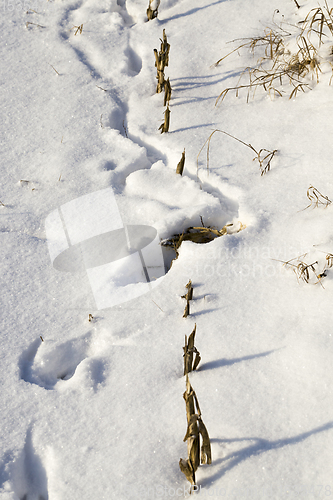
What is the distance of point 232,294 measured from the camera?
150cm

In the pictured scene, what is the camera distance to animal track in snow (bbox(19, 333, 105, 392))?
135cm

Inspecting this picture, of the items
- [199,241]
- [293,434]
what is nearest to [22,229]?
[199,241]

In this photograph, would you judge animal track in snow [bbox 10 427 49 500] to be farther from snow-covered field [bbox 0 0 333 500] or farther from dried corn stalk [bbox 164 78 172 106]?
dried corn stalk [bbox 164 78 172 106]

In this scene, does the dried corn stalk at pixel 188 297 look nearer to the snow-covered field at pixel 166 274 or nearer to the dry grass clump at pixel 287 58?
the snow-covered field at pixel 166 274

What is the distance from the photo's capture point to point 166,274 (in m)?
1.61

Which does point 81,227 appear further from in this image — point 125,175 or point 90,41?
point 90,41

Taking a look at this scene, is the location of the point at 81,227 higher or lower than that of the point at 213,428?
higher

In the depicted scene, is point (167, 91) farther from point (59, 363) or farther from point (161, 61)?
point (59, 363)

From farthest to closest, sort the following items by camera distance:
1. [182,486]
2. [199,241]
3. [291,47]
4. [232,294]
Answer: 1. [291,47]
2. [199,241]
3. [232,294]
4. [182,486]

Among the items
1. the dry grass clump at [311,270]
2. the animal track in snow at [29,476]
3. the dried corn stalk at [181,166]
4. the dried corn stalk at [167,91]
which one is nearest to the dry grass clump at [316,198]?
the dry grass clump at [311,270]

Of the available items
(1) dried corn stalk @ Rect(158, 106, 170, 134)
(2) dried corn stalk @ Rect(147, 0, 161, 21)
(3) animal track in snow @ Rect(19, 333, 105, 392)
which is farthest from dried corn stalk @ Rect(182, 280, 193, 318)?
(2) dried corn stalk @ Rect(147, 0, 161, 21)

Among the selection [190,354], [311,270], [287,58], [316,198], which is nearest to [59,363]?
[190,354]

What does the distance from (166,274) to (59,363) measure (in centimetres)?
54

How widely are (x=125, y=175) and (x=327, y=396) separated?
1406 millimetres
